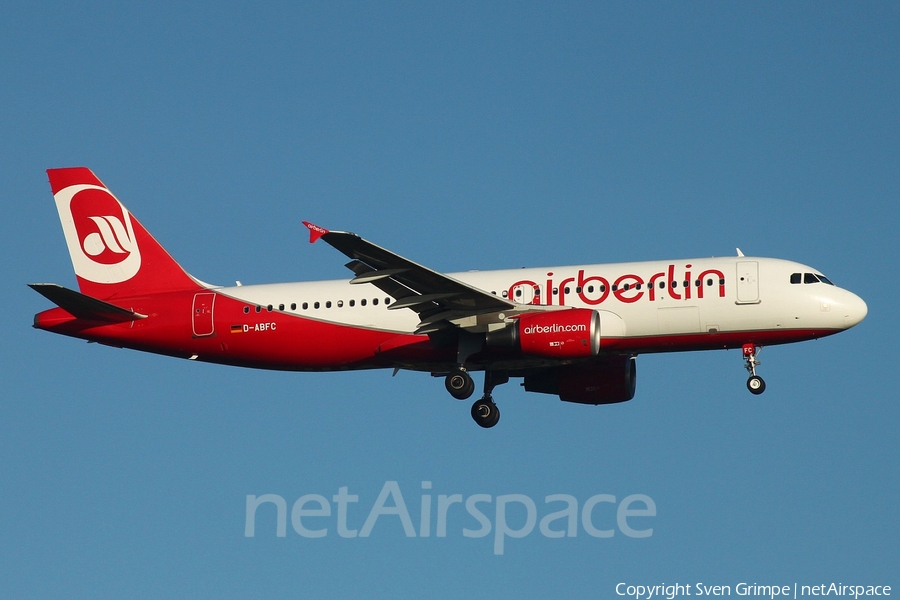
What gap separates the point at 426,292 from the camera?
39969 millimetres

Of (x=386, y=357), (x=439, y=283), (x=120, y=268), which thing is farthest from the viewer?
(x=120, y=268)

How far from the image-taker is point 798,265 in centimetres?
4041

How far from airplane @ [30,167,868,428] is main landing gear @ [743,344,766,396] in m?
0.04

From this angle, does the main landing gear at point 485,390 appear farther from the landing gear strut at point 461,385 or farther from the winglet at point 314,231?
the winglet at point 314,231

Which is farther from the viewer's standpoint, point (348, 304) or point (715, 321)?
point (348, 304)

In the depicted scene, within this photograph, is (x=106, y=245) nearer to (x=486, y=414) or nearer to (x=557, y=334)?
(x=486, y=414)

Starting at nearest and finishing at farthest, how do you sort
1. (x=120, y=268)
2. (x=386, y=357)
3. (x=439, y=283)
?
(x=439, y=283)
(x=386, y=357)
(x=120, y=268)

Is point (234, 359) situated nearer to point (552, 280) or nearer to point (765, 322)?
point (552, 280)

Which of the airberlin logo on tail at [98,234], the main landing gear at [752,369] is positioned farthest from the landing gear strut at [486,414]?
the airberlin logo on tail at [98,234]

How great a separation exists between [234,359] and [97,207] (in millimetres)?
8109

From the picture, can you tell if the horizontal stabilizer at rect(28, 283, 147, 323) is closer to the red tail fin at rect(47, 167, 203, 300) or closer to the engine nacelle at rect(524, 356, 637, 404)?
the red tail fin at rect(47, 167, 203, 300)

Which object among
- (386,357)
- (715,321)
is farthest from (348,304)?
(715,321)

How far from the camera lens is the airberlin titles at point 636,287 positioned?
39.8 meters

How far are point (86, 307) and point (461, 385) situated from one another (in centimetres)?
1291
